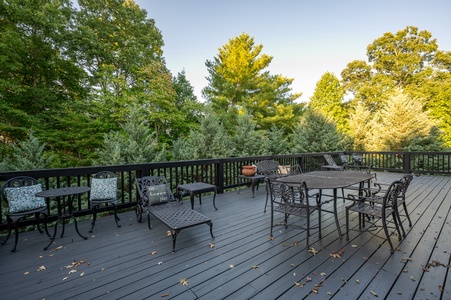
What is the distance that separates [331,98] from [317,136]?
11342 millimetres

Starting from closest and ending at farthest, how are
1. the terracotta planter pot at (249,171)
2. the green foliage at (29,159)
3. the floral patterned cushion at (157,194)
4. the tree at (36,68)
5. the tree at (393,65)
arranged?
the floral patterned cushion at (157,194), the terracotta planter pot at (249,171), the green foliage at (29,159), the tree at (36,68), the tree at (393,65)

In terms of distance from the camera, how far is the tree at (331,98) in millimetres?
19984

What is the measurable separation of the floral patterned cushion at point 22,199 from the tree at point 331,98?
2053 centimetres

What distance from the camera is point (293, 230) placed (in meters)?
3.09

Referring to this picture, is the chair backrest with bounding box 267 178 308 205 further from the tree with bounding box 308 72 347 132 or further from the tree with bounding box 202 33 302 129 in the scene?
the tree with bounding box 308 72 347 132

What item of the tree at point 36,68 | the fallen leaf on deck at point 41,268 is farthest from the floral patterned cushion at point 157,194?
the tree at point 36,68

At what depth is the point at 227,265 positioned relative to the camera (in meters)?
2.16

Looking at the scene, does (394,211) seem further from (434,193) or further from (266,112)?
(266,112)

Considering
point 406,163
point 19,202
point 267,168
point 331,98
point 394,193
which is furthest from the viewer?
point 331,98

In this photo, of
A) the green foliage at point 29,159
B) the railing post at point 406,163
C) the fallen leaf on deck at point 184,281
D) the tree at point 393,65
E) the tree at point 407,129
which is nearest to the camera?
the fallen leaf on deck at point 184,281

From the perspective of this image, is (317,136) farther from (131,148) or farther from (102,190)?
(102,190)

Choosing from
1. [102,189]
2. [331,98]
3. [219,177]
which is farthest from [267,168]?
[331,98]

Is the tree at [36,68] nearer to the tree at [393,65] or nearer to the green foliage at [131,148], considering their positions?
the green foliage at [131,148]

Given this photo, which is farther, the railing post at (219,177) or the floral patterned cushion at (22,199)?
the railing post at (219,177)
